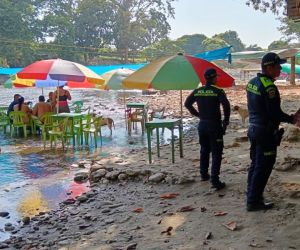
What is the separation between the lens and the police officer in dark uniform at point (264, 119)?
4305 mm

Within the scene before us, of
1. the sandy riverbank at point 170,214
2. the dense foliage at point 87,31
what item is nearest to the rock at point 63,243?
the sandy riverbank at point 170,214

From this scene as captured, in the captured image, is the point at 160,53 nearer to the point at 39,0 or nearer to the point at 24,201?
the point at 39,0

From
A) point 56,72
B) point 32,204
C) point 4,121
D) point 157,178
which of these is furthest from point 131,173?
point 4,121

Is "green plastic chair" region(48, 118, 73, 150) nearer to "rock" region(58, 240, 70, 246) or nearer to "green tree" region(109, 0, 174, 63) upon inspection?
"rock" region(58, 240, 70, 246)

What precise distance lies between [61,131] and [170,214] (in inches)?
242

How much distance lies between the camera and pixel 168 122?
7.36 m

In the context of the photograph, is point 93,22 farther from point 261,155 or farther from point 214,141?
point 261,155

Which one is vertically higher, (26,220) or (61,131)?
(61,131)

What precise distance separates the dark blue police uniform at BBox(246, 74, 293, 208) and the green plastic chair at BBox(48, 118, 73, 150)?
6764mm

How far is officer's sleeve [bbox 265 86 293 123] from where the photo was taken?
427cm

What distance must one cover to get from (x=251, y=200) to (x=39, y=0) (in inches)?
2076

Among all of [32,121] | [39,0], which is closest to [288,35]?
[39,0]

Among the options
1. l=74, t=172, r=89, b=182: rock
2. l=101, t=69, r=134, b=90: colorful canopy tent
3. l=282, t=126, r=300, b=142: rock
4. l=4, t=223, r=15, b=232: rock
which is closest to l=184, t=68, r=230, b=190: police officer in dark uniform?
l=4, t=223, r=15, b=232: rock

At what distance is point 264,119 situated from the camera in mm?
4426
